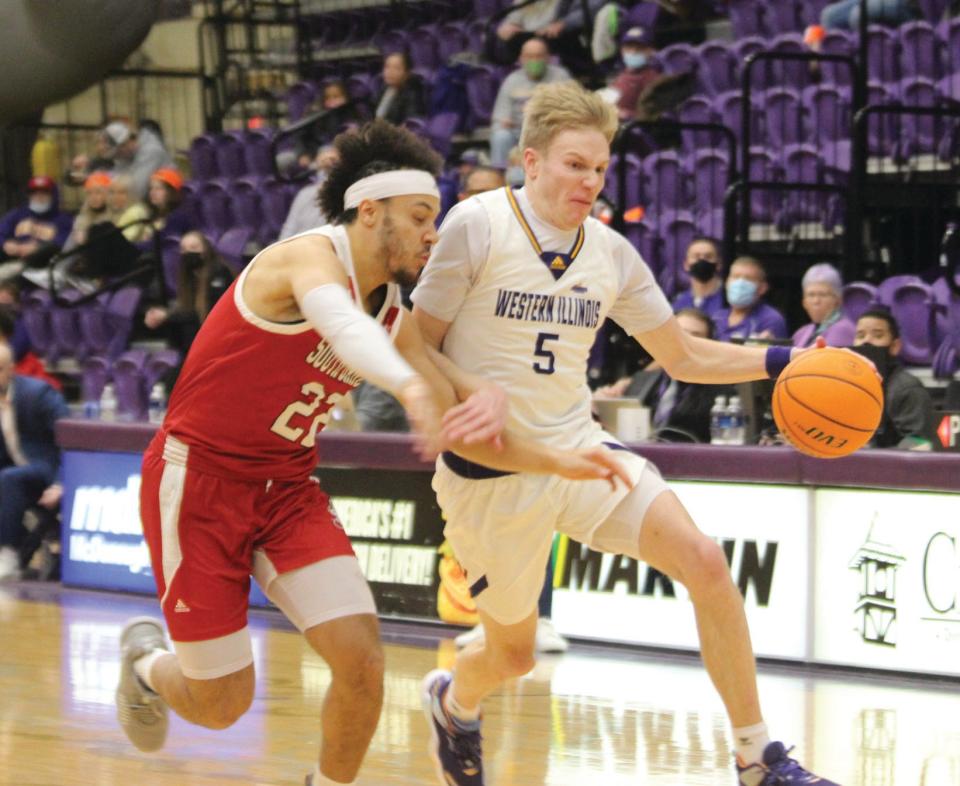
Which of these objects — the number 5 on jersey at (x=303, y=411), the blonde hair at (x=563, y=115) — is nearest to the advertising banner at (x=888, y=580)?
the blonde hair at (x=563, y=115)

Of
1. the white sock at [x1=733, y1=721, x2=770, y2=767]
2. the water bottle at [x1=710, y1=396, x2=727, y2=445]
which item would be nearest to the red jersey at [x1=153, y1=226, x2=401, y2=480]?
the white sock at [x1=733, y1=721, x2=770, y2=767]

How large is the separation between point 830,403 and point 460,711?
1.50m

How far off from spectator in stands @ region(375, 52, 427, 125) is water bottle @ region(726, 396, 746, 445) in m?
6.97

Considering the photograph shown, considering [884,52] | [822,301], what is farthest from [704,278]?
[884,52]

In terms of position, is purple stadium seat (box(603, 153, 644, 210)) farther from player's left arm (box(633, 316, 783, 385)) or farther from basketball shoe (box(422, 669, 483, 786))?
basketball shoe (box(422, 669, 483, 786))

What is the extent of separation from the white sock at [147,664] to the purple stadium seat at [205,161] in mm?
12389

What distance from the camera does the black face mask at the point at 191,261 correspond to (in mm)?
13109

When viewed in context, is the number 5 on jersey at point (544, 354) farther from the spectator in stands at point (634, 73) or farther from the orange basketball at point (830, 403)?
the spectator in stands at point (634, 73)

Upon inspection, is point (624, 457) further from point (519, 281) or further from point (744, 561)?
point (744, 561)

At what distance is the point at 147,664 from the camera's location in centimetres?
512

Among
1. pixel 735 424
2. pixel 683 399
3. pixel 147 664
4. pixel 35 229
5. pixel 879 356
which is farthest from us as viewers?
pixel 35 229

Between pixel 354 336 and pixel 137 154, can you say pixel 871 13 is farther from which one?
pixel 354 336

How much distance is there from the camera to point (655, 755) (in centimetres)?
593

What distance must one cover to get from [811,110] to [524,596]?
7889mm
